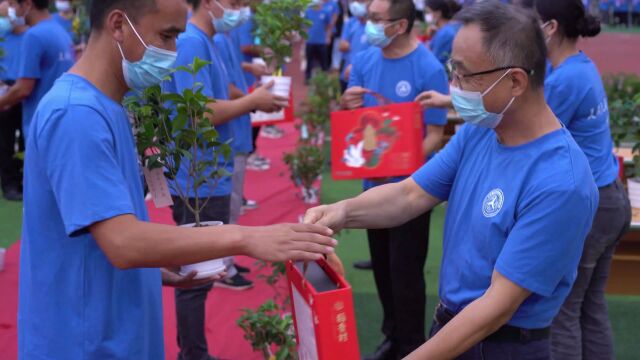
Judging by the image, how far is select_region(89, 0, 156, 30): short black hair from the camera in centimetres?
191

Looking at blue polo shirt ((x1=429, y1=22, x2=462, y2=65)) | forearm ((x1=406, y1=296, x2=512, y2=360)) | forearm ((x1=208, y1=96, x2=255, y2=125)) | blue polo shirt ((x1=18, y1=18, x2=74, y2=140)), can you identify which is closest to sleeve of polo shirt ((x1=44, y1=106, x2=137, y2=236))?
forearm ((x1=406, y1=296, x2=512, y2=360))

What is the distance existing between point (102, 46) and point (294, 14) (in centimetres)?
305

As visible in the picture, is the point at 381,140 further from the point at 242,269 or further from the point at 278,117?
the point at 242,269

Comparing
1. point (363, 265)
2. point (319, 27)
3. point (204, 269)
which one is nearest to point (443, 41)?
point (363, 265)

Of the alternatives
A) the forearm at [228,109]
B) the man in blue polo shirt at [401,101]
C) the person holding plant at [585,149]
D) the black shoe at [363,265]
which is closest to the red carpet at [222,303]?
the black shoe at [363,265]

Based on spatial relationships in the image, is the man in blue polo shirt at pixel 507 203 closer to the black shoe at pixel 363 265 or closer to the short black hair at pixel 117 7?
the short black hair at pixel 117 7

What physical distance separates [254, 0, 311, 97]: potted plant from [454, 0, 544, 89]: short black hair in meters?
2.77

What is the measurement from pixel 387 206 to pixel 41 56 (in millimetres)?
4422

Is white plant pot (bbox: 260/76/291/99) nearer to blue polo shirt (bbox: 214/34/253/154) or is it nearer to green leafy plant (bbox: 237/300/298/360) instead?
blue polo shirt (bbox: 214/34/253/154)

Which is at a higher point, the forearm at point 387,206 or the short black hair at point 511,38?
the short black hair at point 511,38

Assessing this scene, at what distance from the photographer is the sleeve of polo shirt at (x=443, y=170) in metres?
2.32

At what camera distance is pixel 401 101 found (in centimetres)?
389

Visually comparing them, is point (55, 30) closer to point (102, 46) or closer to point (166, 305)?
point (166, 305)

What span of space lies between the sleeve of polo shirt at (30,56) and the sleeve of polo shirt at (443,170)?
4.43m
